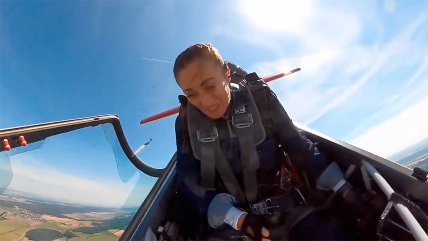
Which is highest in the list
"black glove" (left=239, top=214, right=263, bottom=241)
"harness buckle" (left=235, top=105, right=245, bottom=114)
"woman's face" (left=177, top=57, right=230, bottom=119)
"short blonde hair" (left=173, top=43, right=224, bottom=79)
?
"short blonde hair" (left=173, top=43, right=224, bottom=79)

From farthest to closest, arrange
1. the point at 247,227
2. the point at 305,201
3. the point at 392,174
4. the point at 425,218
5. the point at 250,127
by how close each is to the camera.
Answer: the point at 305,201
the point at 250,127
the point at 392,174
the point at 247,227
the point at 425,218

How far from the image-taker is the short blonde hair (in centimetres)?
137

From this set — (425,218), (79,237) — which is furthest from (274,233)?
(79,237)

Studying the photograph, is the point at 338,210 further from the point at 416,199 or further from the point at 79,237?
the point at 79,237

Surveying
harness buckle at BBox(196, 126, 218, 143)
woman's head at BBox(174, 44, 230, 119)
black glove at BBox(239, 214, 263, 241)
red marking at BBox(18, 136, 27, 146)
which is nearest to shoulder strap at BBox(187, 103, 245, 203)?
harness buckle at BBox(196, 126, 218, 143)

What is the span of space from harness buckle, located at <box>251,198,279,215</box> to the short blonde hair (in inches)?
30.7

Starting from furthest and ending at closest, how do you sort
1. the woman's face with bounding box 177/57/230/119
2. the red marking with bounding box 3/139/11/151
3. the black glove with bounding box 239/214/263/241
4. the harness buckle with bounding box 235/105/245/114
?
the harness buckle with bounding box 235/105/245/114 → the woman's face with bounding box 177/57/230/119 → the black glove with bounding box 239/214/263/241 → the red marking with bounding box 3/139/11/151

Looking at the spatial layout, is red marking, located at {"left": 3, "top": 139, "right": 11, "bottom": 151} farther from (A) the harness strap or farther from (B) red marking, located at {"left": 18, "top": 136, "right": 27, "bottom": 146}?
(A) the harness strap

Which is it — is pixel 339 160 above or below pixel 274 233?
above

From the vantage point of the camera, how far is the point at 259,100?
148 cm

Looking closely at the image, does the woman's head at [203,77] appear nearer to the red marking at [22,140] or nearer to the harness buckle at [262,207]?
the harness buckle at [262,207]

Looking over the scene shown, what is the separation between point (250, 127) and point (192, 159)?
1.23 feet

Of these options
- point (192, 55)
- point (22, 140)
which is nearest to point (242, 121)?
point (192, 55)

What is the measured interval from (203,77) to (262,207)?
747 mm
